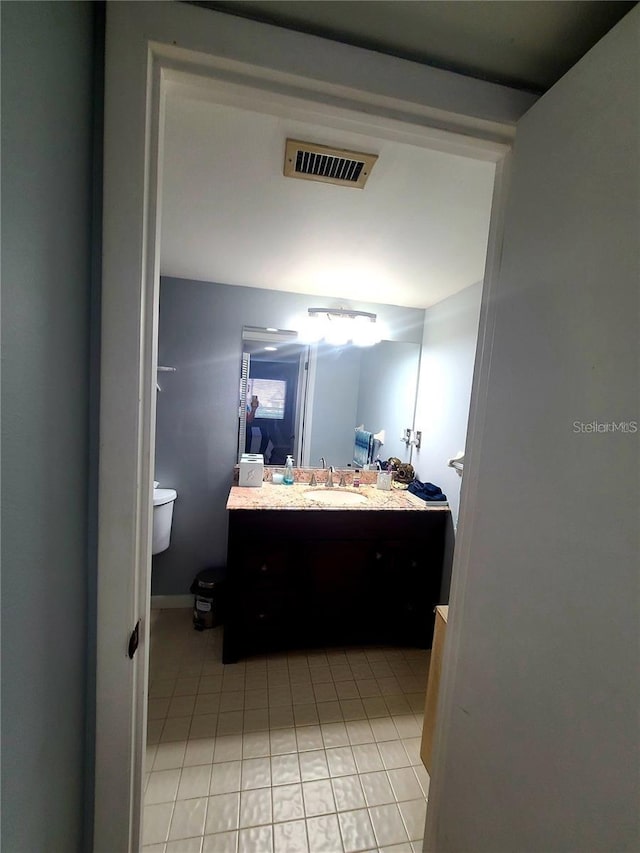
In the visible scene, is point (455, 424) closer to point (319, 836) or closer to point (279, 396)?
point (279, 396)

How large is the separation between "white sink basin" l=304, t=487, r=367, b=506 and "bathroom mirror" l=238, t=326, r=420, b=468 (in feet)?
0.75

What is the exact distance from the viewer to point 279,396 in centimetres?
220

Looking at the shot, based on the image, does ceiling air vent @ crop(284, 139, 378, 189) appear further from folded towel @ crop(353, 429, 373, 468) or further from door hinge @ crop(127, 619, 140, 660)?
folded towel @ crop(353, 429, 373, 468)

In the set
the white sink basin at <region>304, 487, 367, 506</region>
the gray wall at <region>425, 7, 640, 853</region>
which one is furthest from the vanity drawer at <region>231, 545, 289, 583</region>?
the gray wall at <region>425, 7, 640, 853</region>

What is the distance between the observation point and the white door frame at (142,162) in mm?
574

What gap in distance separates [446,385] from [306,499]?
114 centimetres

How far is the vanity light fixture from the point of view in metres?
2.13

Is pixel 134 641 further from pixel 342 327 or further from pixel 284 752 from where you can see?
pixel 342 327

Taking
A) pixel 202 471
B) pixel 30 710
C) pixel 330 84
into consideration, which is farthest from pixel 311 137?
pixel 202 471

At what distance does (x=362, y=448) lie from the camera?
2.33 m

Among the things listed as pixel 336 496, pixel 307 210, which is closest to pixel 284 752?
pixel 336 496

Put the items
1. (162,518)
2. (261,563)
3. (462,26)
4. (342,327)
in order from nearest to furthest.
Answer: (462,26) < (261,563) < (162,518) < (342,327)

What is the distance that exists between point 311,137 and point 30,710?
1305 mm

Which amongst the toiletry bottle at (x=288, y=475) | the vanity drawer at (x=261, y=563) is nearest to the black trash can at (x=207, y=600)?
the vanity drawer at (x=261, y=563)
